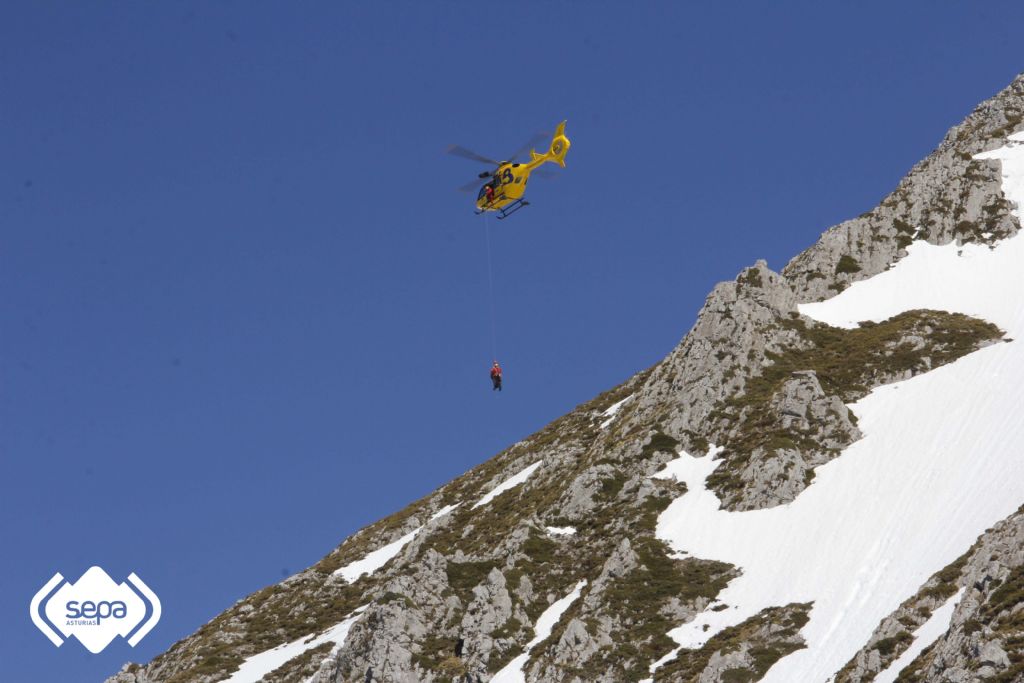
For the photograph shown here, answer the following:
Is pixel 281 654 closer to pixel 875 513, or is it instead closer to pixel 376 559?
pixel 376 559

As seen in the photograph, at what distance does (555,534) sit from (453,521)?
19.8 m

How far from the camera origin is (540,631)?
77.4 metres

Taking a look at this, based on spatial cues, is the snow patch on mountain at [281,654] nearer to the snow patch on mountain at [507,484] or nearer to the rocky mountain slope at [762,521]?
the rocky mountain slope at [762,521]

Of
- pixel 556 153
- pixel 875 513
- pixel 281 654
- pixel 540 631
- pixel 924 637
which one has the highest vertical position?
pixel 556 153

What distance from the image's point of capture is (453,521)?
10538cm

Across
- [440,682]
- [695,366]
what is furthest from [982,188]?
[440,682]

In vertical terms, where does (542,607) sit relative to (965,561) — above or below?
above

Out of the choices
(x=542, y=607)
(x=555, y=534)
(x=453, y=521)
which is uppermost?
(x=453, y=521)

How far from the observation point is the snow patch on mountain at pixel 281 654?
97312mm

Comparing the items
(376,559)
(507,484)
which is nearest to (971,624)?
(507,484)

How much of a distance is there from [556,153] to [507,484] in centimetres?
4268

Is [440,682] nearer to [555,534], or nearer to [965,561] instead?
[555,534]

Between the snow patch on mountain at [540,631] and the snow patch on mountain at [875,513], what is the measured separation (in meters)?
7.11

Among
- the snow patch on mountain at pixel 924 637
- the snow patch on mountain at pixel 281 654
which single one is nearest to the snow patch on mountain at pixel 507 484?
the snow patch on mountain at pixel 281 654
